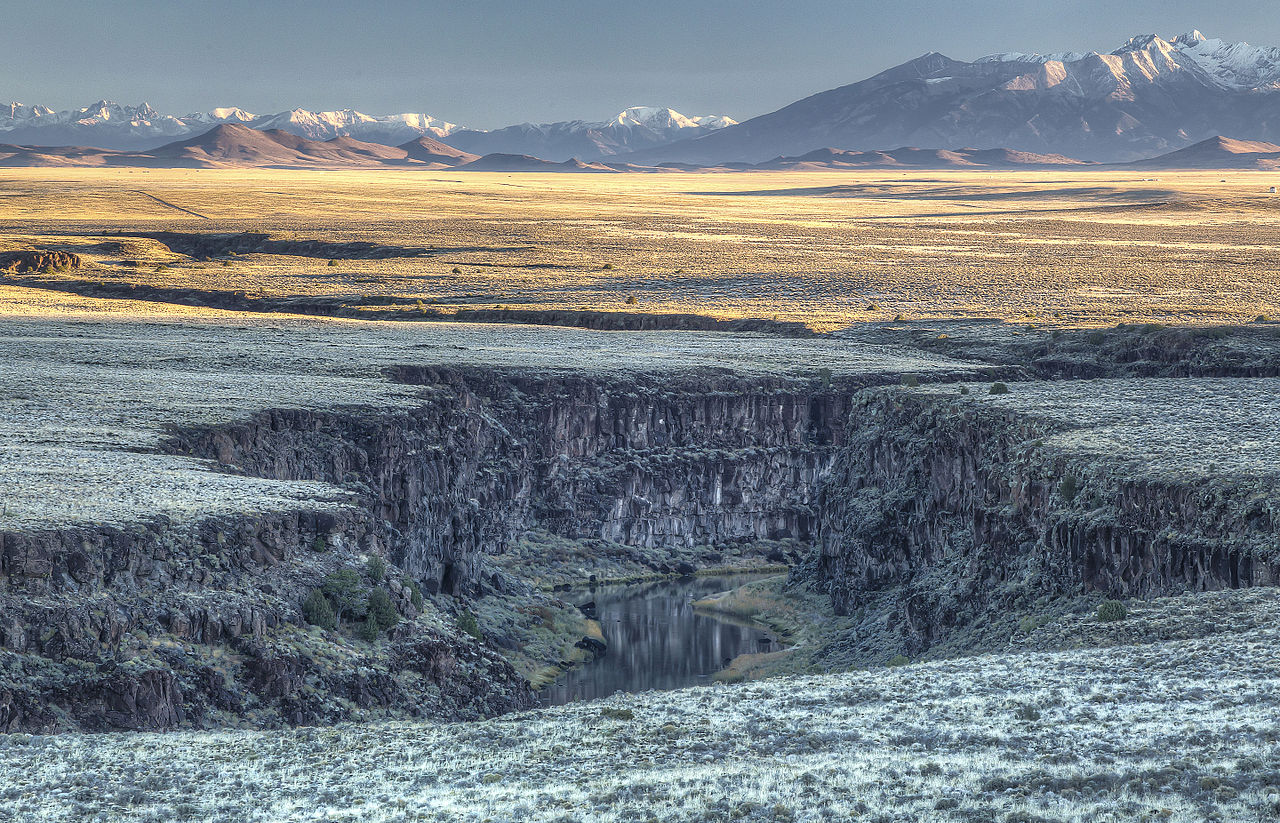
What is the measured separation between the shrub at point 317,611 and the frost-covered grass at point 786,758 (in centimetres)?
745

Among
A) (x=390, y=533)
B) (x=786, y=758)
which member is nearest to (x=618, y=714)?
(x=786, y=758)

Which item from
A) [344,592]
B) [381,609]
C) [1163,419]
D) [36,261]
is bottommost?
[381,609]

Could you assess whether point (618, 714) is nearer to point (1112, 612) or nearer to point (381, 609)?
point (381, 609)

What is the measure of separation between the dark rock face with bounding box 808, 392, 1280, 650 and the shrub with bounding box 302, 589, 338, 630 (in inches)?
688

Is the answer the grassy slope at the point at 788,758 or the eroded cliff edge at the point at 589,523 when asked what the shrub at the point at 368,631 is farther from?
the grassy slope at the point at 788,758

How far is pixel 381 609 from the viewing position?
31094mm

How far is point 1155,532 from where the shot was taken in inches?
1240

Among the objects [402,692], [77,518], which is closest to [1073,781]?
[402,692]

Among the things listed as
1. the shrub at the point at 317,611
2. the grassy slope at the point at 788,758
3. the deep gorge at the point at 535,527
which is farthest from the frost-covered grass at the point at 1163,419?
the shrub at the point at 317,611

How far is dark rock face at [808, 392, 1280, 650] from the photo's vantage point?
30.5 metres

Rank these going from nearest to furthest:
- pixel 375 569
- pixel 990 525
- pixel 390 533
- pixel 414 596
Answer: pixel 375 569 < pixel 414 596 < pixel 990 525 < pixel 390 533

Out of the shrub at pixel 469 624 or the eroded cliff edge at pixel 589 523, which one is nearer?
the eroded cliff edge at pixel 589 523

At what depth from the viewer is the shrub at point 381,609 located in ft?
102

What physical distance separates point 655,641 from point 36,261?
8573 centimetres
